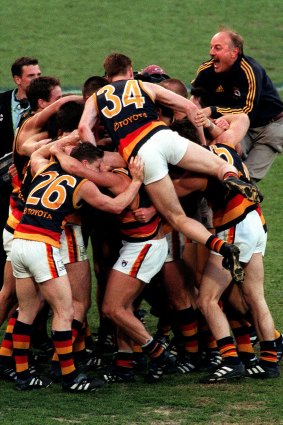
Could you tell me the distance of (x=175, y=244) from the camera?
8.97m

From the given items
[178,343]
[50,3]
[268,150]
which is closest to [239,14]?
[50,3]

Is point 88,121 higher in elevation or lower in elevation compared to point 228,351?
higher

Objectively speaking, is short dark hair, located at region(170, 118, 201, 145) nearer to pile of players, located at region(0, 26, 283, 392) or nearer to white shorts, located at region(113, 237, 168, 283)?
pile of players, located at region(0, 26, 283, 392)

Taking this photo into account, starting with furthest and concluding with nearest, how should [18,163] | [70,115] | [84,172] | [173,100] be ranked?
1. [18,163]
2. [70,115]
3. [173,100]
4. [84,172]

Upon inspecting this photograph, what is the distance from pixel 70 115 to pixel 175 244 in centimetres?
133

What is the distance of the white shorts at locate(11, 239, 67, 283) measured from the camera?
797 centimetres

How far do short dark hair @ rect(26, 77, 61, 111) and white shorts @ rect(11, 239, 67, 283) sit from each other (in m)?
1.63

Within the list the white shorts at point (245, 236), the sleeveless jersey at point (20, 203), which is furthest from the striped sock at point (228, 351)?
the sleeveless jersey at point (20, 203)

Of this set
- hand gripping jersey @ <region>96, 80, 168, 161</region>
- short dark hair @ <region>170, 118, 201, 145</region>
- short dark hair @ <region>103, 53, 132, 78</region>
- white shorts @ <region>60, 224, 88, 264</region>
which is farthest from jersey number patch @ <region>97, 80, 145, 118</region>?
white shorts @ <region>60, 224, 88, 264</region>

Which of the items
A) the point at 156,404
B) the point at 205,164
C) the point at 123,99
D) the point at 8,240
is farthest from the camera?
the point at 8,240

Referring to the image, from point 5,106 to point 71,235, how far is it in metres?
2.57

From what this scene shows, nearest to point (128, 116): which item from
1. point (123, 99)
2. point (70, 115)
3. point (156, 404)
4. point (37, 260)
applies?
point (123, 99)

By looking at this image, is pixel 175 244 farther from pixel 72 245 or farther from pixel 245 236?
pixel 72 245

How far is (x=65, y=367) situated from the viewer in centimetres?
802
